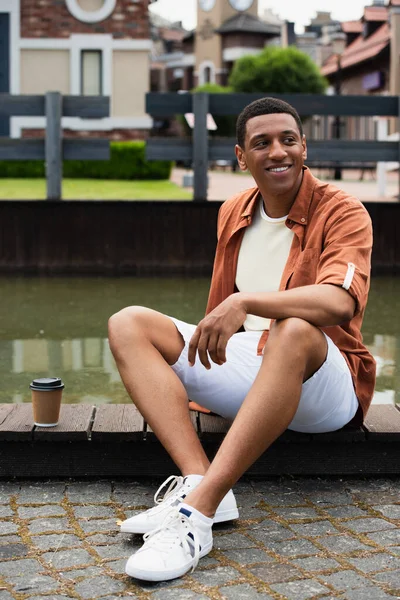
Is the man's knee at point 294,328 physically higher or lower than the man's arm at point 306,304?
lower

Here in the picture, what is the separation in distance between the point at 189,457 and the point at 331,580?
0.57 meters

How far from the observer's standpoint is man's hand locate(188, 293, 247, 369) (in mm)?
2707

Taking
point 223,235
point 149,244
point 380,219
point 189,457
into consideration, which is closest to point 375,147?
point 380,219

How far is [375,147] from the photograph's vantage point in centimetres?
938

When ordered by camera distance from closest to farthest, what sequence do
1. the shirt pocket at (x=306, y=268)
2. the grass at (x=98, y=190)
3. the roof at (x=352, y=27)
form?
the shirt pocket at (x=306, y=268)
the grass at (x=98, y=190)
the roof at (x=352, y=27)

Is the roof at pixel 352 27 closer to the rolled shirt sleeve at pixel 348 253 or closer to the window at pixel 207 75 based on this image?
the window at pixel 207 75

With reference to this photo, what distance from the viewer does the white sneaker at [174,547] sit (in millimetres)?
2354

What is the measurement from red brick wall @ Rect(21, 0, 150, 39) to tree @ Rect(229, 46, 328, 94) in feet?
61.0

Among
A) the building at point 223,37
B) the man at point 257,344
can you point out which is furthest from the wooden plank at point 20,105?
the building at point 223,37

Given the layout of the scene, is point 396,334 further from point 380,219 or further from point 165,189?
point 165,189

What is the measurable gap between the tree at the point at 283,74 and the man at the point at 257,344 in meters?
35.2

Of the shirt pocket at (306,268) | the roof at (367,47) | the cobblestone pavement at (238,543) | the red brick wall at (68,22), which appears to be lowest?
the cobblestone pavement at (238,543)

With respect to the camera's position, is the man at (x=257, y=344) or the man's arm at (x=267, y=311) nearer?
the man at (x=257, y=344)

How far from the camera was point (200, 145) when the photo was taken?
9.15 metres
